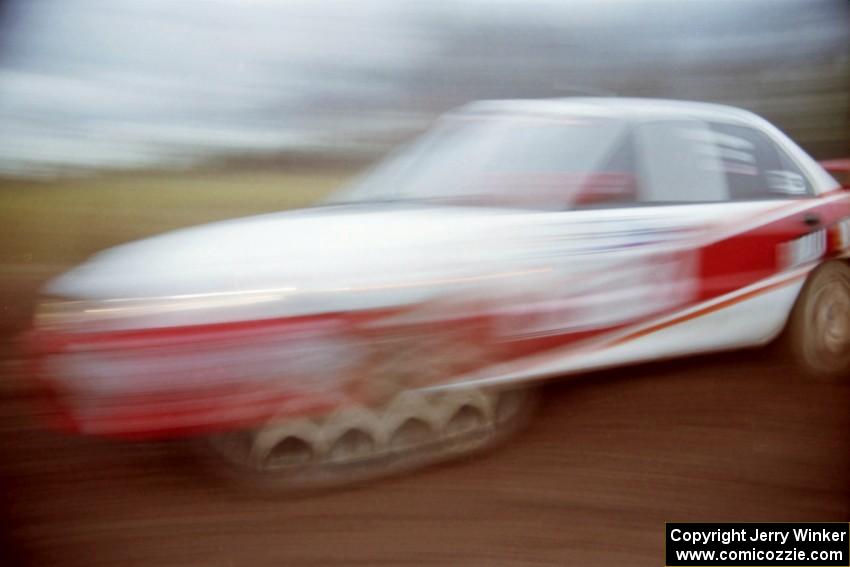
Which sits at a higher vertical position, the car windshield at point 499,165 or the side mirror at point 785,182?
the car windshield at point 499,165

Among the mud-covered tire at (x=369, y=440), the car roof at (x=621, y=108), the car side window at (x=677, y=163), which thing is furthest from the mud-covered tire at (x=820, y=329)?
the mud-covered tire at (x=369, y=440)

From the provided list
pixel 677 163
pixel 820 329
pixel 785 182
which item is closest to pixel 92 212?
pixel 677 163

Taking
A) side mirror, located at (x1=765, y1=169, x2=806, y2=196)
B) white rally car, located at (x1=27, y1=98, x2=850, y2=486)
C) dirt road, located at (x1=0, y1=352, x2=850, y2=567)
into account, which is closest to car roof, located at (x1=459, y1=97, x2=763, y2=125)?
white rally car, located at (x1=27, y1=98, x2=850, y2=486)

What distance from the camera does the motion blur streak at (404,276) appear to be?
1957mm

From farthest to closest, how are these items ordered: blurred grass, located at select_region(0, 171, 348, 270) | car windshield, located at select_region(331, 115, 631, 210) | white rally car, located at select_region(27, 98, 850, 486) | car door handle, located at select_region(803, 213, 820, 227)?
1. car door handle, located at select_region(803, 213, 820, 227)
2. car windshield, located at select_region(331, 115, 631, 210)
3. blurred grass, located at select_region(0, 171, 348, 270)
4. white rally car, located at select_region(27, 98, 850, 486)

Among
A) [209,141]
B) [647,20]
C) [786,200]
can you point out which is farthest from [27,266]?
[786,200]

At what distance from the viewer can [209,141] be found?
2.08 metres

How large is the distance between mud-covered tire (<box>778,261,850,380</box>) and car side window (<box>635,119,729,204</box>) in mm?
459

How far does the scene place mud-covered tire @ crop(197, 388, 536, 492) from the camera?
6.66ft

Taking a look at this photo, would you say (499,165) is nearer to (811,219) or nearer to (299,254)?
(299,254)

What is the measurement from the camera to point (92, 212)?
203 cm

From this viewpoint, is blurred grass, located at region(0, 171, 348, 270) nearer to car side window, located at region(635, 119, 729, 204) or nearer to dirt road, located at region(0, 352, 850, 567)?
dirt road, located at region(0, 352, 850, 567)

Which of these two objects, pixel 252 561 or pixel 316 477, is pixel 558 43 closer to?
pixel 316 477

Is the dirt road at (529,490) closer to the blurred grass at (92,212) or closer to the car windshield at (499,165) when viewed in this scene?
the blurred grass at (92,212)
